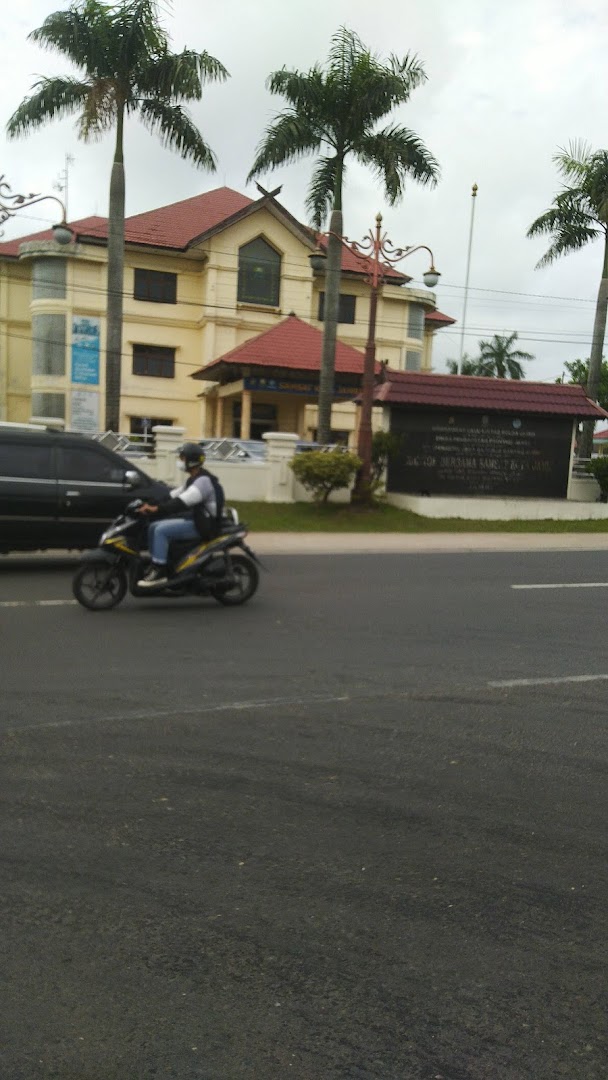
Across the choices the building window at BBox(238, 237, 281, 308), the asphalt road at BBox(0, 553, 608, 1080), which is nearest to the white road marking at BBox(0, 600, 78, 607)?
the asphalt road at BBox(0, 553, 608, 1080)

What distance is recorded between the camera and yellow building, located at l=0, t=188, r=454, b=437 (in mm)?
35062

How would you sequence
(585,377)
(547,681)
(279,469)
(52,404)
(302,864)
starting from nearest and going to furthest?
(302,864)
(547,681)
(279,469)
(52,404)
(585,377)

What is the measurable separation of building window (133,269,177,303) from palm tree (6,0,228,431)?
38.1ft

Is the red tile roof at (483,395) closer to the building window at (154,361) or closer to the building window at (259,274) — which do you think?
the building window at (259,274)

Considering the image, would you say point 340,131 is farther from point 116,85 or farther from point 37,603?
point 37,603

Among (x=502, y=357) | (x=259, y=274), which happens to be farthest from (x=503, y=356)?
(x=259, y=274)

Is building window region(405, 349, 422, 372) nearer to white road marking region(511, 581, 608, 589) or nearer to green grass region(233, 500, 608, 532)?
green grass region(233, 500, 608, 532)

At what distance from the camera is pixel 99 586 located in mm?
9242

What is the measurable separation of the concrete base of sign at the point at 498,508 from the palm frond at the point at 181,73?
37.7 ft

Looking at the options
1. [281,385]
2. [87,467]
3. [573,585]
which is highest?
[281,385]

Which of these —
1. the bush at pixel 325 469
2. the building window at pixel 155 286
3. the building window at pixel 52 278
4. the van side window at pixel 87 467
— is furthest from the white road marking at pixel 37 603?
the building window at pixel 155 286

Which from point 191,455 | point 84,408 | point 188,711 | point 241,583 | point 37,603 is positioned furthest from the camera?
point 84,408

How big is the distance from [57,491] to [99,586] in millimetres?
2903

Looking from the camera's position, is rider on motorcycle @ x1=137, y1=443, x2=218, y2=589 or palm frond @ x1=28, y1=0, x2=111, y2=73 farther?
palm frond @ x1=28, y1=0, x2=111, y2=73
